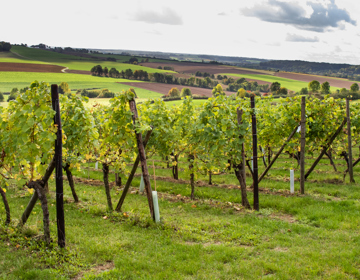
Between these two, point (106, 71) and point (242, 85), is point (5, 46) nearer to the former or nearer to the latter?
Result: point (106, 71)

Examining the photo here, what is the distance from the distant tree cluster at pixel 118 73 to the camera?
7169cm

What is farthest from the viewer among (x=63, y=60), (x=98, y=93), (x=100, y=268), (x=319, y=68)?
(x=319, y=68)

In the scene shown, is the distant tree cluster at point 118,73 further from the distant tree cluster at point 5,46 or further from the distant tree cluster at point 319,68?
the distant tree cluster at point 319,68

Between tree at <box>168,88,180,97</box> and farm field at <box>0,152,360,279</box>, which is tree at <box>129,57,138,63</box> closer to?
tree at <box>168,88,180,97</box>

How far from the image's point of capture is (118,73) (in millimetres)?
72812

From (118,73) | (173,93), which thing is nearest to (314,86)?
(173,93)

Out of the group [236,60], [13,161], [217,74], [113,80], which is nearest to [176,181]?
[13,161]

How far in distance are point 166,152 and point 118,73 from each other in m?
65.1

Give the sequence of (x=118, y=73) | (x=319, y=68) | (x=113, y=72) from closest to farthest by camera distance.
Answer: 1. (x=113, y=72)
2. (x=118, y=73)
3. (x=319, y=68)

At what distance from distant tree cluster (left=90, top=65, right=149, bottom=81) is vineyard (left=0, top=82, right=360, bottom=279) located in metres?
61.9

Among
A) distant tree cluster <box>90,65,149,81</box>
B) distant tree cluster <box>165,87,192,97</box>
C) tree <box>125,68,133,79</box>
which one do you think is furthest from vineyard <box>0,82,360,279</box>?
tree <box>125,68,133,79</box>

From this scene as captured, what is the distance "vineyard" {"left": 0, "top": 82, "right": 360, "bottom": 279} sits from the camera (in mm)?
5832

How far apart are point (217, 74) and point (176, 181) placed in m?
71.5

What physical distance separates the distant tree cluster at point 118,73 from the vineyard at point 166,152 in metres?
61.9
